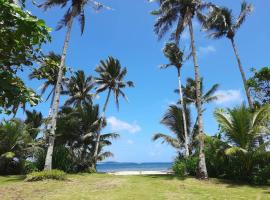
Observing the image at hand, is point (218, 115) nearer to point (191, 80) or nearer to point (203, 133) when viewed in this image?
point (203, 133)

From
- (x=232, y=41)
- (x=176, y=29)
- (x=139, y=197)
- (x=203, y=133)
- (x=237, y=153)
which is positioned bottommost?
(x=139, y=197)

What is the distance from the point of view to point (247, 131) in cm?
1448

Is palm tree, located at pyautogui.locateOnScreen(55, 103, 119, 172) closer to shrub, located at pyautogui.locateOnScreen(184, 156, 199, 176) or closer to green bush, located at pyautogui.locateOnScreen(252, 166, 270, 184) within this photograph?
shrub, located at pyautogui.locateOnScreen(184, 156, 199, 176)

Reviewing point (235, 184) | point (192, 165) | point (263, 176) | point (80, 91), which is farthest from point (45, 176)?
point (80, 91)

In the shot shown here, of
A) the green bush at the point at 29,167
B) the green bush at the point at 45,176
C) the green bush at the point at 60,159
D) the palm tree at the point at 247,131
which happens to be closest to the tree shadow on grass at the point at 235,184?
the palm tree at the point at 247,131

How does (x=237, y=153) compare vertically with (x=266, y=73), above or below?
below

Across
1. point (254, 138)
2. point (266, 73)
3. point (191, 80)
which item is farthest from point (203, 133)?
point (191, 80)

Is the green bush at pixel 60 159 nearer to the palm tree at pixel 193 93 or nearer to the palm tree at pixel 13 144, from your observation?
the palm tree at pixel 13 144

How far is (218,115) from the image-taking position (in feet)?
50.2

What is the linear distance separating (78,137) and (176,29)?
1283cm

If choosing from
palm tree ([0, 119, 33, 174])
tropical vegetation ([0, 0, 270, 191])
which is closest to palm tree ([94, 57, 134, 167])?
tropical vegetation ([0, 0, 270, 191])

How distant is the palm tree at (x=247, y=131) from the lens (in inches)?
563

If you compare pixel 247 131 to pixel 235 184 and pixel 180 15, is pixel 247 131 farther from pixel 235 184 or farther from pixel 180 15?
pixel 180 15

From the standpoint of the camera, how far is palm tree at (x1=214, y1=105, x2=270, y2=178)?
46.9 feet
